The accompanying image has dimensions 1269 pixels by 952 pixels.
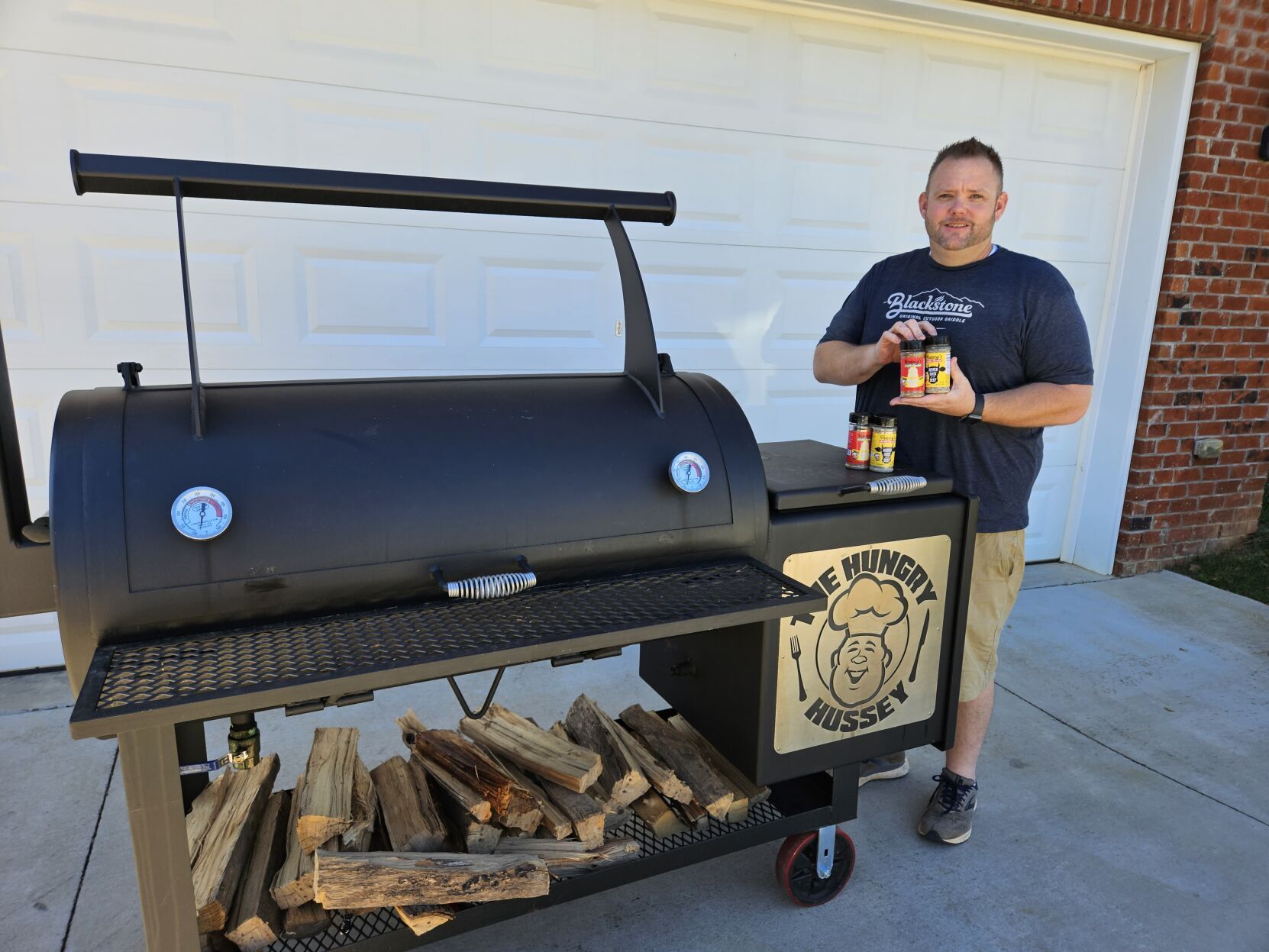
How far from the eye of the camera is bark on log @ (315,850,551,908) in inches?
56.2

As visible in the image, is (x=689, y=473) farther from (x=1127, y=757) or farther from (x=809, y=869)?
(x=1127, y=757)

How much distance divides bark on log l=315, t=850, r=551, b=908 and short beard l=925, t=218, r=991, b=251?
1.76 meters

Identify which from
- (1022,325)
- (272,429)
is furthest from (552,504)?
(1022,325)

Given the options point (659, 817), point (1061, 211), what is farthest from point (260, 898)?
point (1061, 211)

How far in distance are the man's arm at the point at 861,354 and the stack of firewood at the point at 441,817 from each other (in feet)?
3.41

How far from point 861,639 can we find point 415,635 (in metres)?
1.07

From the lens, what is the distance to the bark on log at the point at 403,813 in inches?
63.3

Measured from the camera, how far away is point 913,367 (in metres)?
1.78

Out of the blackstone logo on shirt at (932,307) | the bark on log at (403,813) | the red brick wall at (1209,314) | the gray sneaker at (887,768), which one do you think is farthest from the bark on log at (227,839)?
the red brick wall at (1209,314)

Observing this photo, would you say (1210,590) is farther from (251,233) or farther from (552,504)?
(251,233)

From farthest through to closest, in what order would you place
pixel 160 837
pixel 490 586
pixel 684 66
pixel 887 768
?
1. pixel 684 66
2. pixel 887 768
3. pixel 490 586
4. pixel 160 837

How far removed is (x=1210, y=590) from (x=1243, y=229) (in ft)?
5.97

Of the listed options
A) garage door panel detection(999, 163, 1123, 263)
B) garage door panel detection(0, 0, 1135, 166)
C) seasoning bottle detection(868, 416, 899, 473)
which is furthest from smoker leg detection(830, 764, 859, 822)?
garage door panel detection(999, 163, 1123, 263)

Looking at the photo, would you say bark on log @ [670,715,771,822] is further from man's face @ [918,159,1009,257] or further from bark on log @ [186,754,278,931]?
man's face @ [918,159,1009,257]
